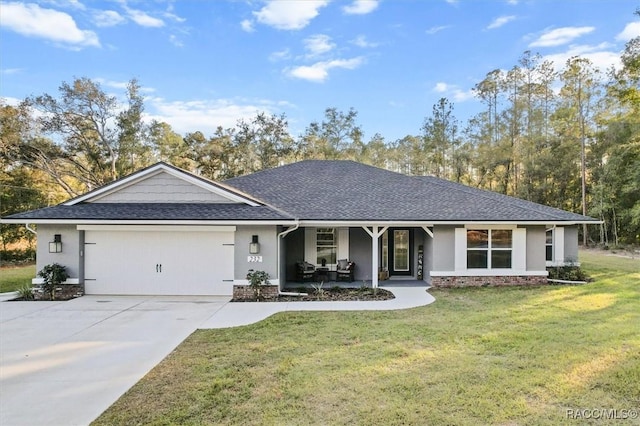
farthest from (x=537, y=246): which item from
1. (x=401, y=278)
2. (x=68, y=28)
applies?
(x=68, y=28)

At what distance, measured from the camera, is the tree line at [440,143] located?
78.4 feet

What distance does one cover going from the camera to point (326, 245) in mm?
12828

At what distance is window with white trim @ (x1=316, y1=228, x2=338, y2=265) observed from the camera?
42.0 feet

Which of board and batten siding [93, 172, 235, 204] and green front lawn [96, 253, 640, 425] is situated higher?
board and batten siding [93, 172, 235, 204]

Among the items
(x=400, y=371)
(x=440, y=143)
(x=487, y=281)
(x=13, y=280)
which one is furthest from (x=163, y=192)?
(x=440, y=143)

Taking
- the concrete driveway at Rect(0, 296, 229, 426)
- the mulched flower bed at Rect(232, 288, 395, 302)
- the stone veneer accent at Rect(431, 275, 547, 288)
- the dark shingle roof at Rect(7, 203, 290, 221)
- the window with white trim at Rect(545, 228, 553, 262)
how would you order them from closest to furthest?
the concrete driveway at Rect(0, 296, 229, 426), the mulched flower bed at Rect(232, 288, 395, 302), the dark shingle roof at Rect(7, 203, 290, 221), the stone veneer accent at Rect(431, 275, 547, 288), the window with white trim at Rect(545, 228, 553, 262)

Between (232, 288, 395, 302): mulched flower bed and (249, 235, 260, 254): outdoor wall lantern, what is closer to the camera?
(232, 288, 395, 302): mulched flower bed

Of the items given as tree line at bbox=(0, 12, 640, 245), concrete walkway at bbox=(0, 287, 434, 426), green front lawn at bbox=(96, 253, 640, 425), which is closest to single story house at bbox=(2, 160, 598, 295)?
concrete walkway at bbox=(0, 287, 434, 426)

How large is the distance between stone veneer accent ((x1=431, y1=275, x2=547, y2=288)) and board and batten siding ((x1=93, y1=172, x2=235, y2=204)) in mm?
7363

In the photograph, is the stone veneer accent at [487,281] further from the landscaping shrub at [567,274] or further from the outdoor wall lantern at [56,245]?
the outdoor wall lantern at [56,245]

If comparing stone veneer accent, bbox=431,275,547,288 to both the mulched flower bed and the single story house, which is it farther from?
the mulched flower bed

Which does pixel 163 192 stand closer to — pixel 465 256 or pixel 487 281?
pixel 465 256

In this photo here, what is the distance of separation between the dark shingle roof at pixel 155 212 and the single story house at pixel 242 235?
29mm

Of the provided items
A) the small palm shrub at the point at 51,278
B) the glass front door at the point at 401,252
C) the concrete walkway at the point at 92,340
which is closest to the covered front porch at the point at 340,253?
the glass front door at the point at 401,252
